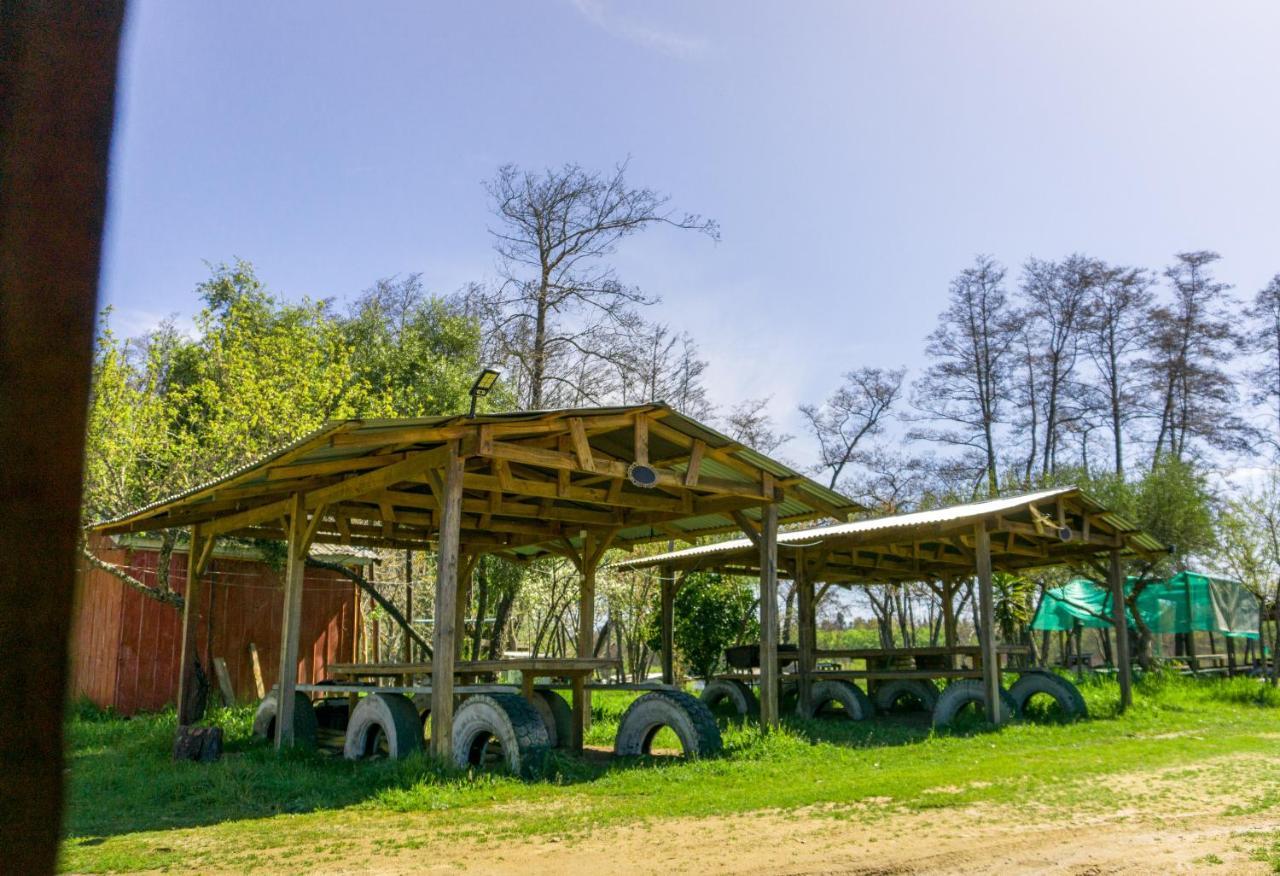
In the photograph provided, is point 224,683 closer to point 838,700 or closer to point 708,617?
point 838,700

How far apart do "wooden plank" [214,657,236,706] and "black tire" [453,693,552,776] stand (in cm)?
719

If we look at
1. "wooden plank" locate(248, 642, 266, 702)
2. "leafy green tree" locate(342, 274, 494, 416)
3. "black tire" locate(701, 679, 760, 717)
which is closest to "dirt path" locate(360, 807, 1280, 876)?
"black tire" locate(701, 679, 760, 717)

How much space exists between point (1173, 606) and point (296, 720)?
61.3 feet

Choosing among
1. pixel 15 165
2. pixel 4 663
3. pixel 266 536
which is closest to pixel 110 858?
pixel 4 663

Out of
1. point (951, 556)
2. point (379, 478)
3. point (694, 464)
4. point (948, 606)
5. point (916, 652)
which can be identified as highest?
point (694, 464)

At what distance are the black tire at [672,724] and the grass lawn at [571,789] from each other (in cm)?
22

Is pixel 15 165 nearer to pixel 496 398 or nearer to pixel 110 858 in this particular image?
pixel 110 858

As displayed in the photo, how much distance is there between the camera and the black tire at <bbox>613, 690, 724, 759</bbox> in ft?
29.2

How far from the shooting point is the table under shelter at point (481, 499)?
8266 millimetres

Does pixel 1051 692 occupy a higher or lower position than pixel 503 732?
lower

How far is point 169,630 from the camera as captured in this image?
49.1 feet

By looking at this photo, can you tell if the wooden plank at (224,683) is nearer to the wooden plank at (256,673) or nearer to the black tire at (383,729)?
the wooden plank at (256,673)

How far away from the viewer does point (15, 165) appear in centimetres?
190

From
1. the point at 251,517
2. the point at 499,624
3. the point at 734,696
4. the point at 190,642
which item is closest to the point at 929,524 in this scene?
the point at 734,696
